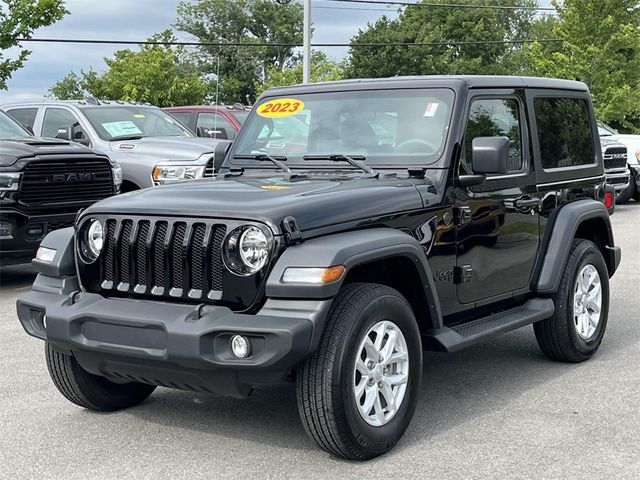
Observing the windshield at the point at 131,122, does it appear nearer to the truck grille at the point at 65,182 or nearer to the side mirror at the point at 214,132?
the side mirror at the point at 214,132

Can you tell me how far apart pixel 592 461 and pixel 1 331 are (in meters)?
4.95

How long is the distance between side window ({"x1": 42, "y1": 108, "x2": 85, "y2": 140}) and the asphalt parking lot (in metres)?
6.58

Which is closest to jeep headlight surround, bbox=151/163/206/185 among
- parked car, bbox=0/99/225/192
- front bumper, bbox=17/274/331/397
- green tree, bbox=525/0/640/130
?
parked car, bbox=0/99/225/192

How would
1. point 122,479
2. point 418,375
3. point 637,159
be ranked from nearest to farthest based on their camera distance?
point 122,479 < point 418,375 < point 637,159

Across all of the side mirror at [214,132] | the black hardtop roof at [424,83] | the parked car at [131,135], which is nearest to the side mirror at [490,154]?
the black hardtop roof at [424,83]

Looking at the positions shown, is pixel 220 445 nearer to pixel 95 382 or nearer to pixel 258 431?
pixel 258 431

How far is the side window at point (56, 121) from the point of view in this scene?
12.6 m

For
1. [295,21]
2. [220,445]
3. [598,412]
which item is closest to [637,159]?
[598,412]

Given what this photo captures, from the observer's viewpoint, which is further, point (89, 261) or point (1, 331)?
point (1, 331)

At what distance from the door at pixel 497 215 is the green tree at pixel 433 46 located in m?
56.1

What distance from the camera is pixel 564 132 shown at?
652cm

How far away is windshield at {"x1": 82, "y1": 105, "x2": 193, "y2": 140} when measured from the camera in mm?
12656

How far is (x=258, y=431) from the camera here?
4.95 m

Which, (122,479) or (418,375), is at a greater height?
(418,375)
